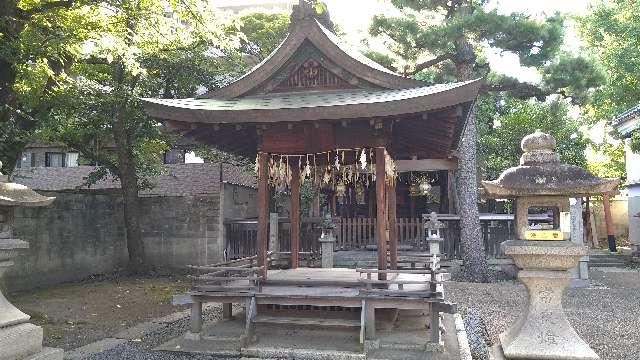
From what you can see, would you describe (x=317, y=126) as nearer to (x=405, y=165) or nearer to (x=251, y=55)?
(x=405, y=165)

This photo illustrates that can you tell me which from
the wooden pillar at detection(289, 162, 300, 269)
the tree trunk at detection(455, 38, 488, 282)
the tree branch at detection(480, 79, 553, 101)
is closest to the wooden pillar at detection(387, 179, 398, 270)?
the wooden pillar at detection(289, 162, 300, 269)

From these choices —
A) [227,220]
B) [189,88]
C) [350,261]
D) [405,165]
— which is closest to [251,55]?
[189,88]

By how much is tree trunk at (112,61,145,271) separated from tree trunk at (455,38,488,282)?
11889 mm

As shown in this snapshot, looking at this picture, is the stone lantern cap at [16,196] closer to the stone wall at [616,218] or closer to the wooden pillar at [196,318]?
the wooden pillar at [196,318]

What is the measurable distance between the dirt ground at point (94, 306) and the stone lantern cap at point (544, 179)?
25.8 feet

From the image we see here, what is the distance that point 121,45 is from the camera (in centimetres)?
1082

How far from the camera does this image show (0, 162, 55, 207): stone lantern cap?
5660 mm

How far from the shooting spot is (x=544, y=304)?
6.09 m

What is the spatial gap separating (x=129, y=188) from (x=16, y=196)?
1205 centimetres

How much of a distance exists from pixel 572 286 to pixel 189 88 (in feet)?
48.9

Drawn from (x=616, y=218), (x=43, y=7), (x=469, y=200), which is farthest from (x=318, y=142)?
(x=616, y=218)

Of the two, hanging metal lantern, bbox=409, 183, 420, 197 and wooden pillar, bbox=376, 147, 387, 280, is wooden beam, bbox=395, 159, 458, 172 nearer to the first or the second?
wooden pillar, bbox=376, 147, 387, 280

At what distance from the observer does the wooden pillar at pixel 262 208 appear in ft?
28.9

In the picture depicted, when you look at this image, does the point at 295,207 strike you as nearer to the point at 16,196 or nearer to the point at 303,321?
the point at 303,321
